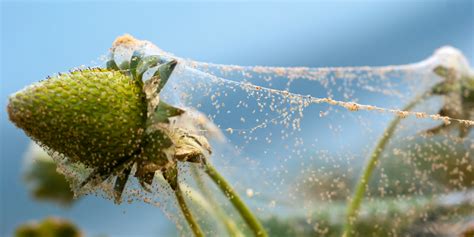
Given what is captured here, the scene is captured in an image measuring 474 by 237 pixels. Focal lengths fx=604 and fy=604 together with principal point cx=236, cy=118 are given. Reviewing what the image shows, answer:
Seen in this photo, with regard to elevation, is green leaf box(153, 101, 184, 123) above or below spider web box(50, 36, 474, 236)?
below

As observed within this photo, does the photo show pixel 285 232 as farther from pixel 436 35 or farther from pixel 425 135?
pixel 436 35

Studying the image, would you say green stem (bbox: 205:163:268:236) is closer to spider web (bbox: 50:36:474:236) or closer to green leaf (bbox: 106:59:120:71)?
spider web (bbox: 50:36:474:236)

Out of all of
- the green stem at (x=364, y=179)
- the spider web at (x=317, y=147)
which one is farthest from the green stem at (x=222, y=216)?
the green stem at (x=364, y=179)

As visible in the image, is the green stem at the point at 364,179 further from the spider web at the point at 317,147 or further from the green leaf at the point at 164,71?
the green leaf at the point at 164,71

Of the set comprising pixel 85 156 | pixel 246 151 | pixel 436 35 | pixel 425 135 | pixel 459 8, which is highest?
pixel 459 8

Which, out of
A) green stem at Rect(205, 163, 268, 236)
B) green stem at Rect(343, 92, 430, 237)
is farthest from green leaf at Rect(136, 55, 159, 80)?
green stem at Rect(343, 92, 430, 237)

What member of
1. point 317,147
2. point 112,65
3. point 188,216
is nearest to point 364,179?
point 317,147

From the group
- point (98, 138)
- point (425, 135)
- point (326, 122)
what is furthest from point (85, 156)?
point (425, 135)
